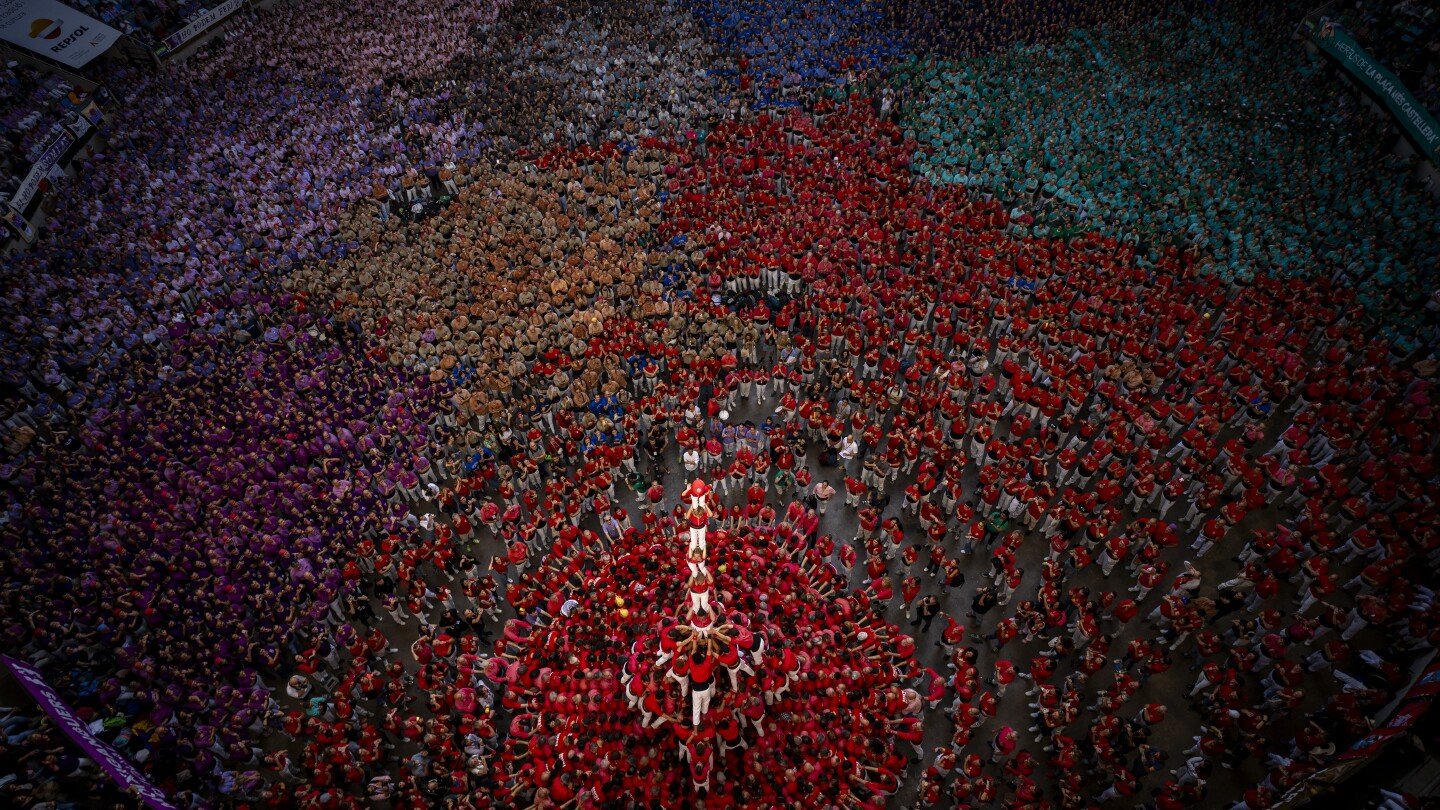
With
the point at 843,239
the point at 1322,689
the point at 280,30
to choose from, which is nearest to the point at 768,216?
the point at 843,239

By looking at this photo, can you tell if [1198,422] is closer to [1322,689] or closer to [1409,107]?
[1322,689]

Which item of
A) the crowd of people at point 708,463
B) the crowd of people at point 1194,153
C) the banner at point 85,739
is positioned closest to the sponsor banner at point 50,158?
the crowd of people at point 708,463

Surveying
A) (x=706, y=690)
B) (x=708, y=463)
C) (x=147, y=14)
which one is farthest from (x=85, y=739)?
(x=147, y=14)

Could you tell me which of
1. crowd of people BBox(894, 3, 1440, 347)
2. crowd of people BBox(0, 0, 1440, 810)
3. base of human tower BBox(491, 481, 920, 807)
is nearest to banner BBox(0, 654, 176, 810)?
crowd of people BBox(0, 0, 1440, 810)

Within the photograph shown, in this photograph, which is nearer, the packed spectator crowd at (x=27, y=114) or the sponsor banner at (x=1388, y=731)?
the sponsor banner at (x=1388, y=731)

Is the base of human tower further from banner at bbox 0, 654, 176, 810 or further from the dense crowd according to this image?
the dense crowd

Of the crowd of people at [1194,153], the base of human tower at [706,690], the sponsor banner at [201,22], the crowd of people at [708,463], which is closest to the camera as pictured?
the base of human tower at [706,690]

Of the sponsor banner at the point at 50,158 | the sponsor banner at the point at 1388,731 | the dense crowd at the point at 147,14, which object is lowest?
the sponsor banner at the point at 50,158

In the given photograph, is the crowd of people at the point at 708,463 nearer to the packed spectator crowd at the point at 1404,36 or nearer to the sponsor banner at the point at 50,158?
the sponsor banner at the point at 50,158
